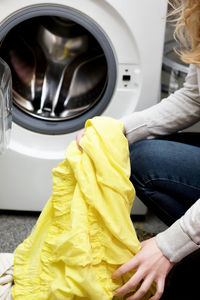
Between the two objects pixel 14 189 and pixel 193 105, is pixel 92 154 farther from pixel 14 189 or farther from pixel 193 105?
pixel 14 189

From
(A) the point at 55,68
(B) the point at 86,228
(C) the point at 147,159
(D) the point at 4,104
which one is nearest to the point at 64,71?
(A) the point at 55,68

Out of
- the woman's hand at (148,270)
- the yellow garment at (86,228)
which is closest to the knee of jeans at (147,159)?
the yellow garment at (86,228)

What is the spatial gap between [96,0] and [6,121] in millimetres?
384

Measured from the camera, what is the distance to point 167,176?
811 mm

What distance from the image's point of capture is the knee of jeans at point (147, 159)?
2.73 feet

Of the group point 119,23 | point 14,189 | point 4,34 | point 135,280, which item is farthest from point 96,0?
point 135,280

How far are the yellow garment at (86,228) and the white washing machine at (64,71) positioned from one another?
34 cm

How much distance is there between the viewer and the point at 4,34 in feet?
3.32

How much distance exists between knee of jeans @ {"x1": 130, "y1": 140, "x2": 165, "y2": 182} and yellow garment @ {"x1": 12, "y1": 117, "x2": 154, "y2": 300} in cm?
12

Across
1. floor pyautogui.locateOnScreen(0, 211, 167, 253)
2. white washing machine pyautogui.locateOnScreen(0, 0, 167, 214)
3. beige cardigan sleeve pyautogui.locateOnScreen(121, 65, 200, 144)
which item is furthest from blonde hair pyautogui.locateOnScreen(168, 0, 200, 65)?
floor pyautogui.locateOnScreen(0, 211, 167, 253)

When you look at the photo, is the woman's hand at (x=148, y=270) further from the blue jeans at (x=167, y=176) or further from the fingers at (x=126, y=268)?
the blue jeans at (x=167, y=176)

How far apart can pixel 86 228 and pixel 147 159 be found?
0.82 ft

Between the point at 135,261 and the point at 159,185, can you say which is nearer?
the point at 135,261

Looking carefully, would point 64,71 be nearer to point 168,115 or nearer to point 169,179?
point 168,115
